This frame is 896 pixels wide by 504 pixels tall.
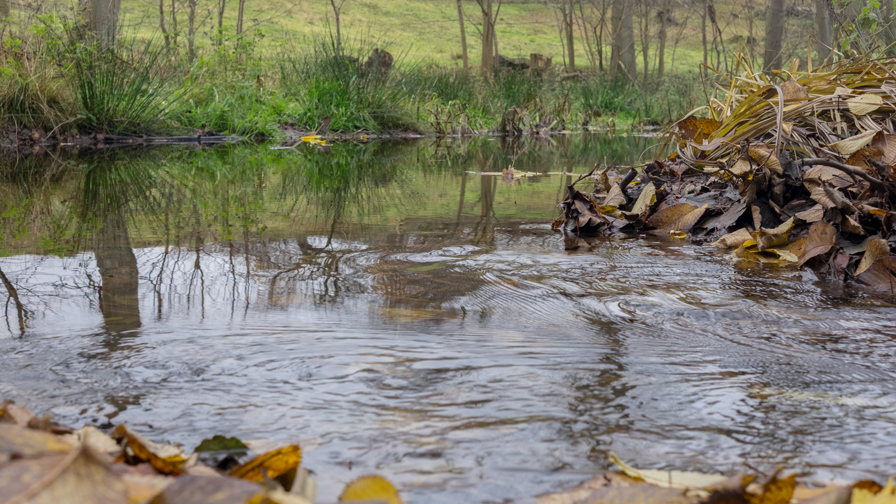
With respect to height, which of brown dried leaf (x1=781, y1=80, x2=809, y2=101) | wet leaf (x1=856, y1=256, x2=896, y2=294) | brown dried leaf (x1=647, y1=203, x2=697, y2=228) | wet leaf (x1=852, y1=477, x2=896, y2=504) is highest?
brown dried leaf (x1=781, y1=80, x2=809, y2=101)

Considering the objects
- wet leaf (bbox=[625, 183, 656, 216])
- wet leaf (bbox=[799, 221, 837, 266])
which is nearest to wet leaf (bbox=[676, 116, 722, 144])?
wet leaf (bbox=[625, 183, 656, 216])

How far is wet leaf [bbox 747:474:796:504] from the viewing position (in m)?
0.69

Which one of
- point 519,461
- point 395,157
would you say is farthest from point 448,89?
point 519,461

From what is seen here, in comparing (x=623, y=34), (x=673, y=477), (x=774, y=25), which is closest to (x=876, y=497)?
(x=673, y=477)

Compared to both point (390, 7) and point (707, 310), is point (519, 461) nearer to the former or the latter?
point (707, 310)

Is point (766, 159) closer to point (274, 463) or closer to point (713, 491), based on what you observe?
point (713, 491)

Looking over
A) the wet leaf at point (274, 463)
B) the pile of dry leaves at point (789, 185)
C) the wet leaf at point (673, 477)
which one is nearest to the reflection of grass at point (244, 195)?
the pile of dry leaves at point (789, 185)

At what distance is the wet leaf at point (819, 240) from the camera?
6.49 ft

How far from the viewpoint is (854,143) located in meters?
2.36

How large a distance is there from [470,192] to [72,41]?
244 inches

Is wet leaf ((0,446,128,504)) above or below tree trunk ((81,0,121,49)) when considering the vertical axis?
below

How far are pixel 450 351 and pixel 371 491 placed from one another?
54 cm

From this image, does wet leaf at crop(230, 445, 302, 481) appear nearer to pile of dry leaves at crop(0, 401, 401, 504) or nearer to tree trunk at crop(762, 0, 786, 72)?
pile of dry leaves at crop(0, 401, 401, 504)

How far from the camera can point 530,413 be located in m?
0.96
